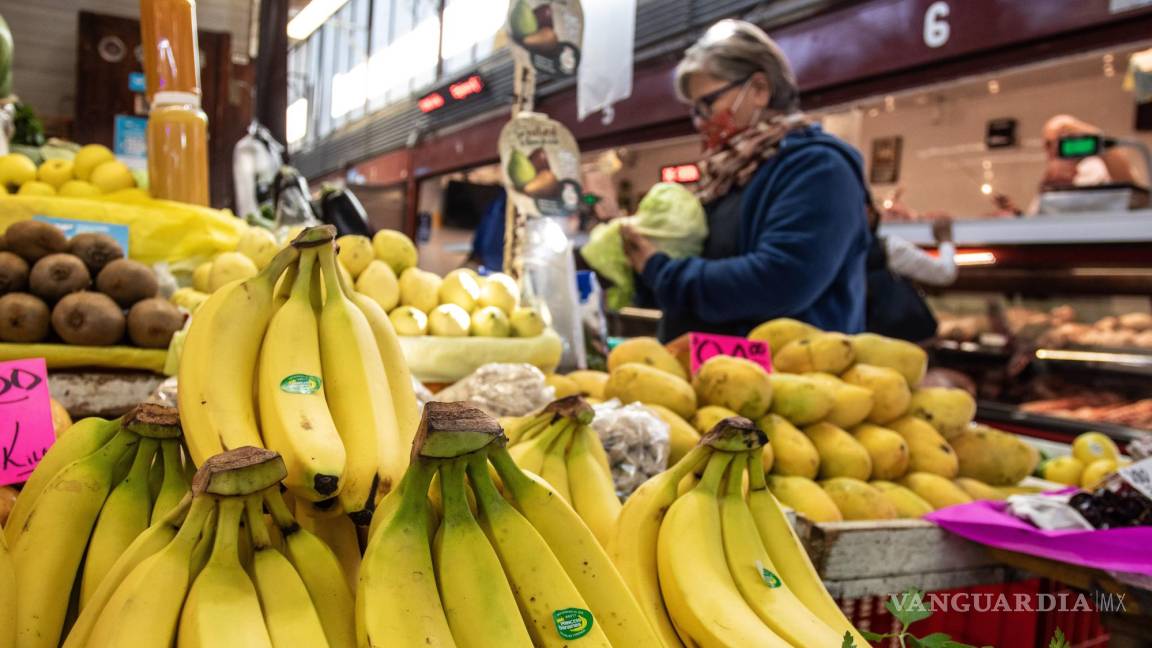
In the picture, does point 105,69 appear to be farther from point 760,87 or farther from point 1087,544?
point 1087,544

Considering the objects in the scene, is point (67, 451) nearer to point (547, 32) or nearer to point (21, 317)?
point (21, 317)

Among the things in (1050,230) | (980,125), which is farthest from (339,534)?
(980,125)

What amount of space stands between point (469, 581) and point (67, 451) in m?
0.55

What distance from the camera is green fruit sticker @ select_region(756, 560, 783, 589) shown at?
2.80ft

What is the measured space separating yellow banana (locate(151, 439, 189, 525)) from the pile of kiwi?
1.10 metres

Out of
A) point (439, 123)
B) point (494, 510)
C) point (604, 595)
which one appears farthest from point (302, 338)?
point (439, 123)

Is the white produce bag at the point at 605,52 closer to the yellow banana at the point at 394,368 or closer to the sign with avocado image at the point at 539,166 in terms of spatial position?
the sign with avocado image at the point at 539,166

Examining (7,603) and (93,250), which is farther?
(93,250)

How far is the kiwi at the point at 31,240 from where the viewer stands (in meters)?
1.78

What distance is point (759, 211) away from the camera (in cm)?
265

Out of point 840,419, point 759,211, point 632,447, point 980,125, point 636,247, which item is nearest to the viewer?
point 632,447

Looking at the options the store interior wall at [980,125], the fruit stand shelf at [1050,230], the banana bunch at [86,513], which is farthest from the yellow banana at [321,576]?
the store interior wall at [980,125]

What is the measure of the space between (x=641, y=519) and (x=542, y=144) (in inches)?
71.5

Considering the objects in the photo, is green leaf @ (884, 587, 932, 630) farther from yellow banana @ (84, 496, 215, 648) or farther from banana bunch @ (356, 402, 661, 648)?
yellow banana @ (84, 496, 215, 648)
